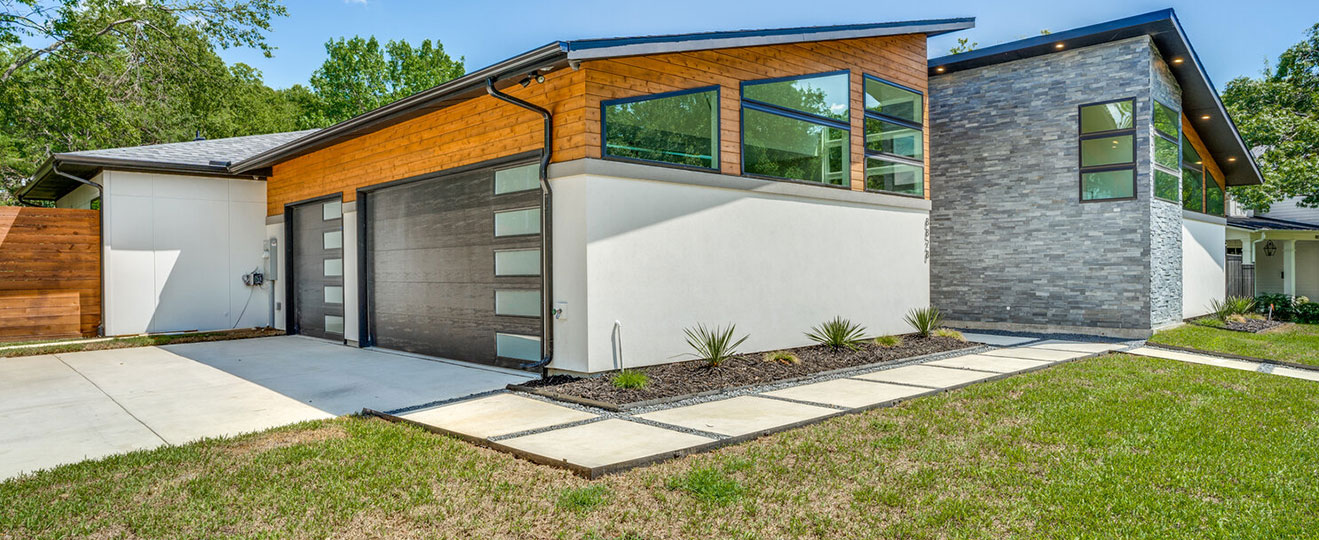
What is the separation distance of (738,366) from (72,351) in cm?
953

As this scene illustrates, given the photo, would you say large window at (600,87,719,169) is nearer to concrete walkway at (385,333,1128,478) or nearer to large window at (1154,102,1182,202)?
concrete walkway at (385,333,1128,478)

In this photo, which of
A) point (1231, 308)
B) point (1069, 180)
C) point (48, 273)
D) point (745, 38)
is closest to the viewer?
point (745, 38)

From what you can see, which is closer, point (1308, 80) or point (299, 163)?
point (299, 163)

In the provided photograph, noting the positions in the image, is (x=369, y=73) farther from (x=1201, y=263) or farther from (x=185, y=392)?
(x=1201, y=263)

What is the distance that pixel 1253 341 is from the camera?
11.0m

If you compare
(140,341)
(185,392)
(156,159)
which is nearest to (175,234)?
(156,159)

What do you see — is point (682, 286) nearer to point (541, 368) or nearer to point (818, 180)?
point (541, 368)

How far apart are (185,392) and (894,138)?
31.5ft

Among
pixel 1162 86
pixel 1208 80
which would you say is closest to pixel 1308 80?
pixel 1208 80

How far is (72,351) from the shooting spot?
9.88 meters

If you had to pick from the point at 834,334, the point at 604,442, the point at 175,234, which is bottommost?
the point at 604,442

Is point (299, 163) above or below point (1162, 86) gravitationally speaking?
below

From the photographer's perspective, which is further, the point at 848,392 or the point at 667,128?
the point at 667,128

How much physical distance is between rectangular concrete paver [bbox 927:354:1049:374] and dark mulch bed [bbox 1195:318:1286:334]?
7.29 metres
